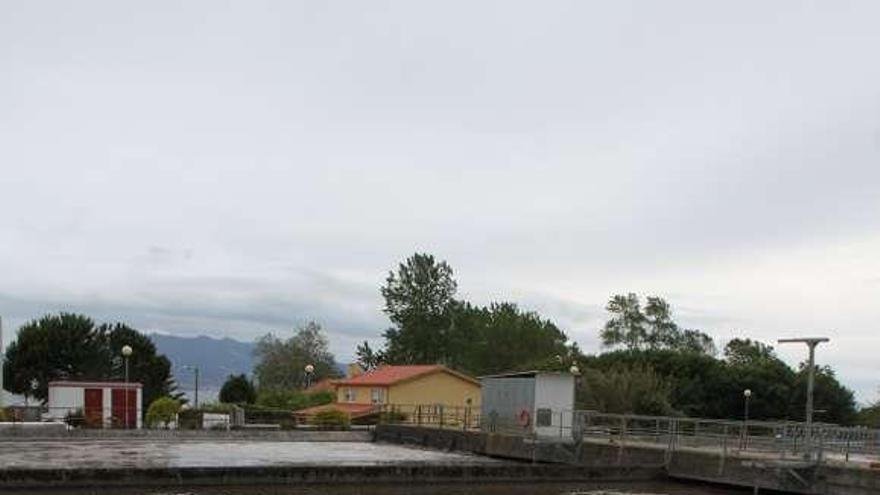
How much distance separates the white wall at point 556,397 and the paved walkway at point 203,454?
2849 mm

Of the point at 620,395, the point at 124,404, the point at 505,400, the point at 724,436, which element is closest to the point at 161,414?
the point at 124,404

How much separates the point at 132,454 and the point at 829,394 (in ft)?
202

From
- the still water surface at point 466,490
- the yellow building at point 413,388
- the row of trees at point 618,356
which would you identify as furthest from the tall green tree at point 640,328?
the still water surface at point 466,490

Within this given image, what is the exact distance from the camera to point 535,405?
36125 mm

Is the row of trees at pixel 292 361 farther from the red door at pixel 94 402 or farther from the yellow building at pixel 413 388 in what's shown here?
the red door at pixel 94 402

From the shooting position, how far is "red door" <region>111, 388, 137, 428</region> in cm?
4950

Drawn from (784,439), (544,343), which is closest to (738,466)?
(784,439)

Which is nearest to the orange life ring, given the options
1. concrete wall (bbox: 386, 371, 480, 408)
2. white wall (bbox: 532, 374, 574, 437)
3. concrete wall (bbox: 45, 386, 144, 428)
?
white wall (bbox: 532, 374, 574, 437)

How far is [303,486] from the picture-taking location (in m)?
24.7

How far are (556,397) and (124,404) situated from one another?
2407 cm

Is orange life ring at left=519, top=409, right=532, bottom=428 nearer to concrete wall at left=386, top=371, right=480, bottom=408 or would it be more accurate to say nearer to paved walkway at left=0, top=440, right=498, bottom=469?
paved walkway at left=0, top=440, right=498, bottom=469

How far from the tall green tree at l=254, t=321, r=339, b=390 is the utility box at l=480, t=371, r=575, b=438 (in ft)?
256

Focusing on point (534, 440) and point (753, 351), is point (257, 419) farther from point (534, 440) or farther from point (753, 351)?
point (753, 351)

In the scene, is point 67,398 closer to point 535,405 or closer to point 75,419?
point 75,419
